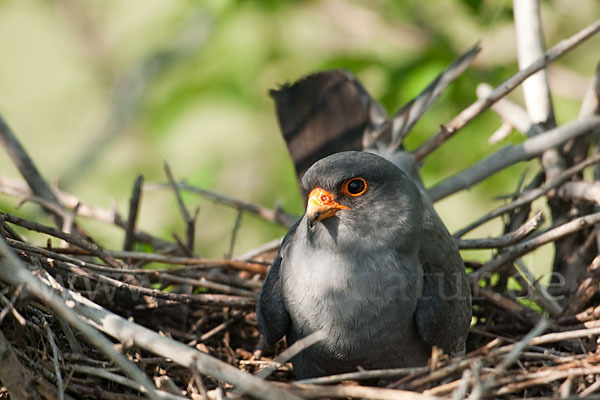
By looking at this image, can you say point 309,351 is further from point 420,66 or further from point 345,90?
point 420,66

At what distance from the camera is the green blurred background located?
5.72 m

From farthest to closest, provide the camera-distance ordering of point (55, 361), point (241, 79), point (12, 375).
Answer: point (241, 79), point (55, 361), point (12, 375)

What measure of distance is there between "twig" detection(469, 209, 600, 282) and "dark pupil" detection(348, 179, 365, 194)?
1018mm

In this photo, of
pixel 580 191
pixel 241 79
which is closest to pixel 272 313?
pixel 580 191

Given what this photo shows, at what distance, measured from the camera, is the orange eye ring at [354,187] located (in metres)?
3.92

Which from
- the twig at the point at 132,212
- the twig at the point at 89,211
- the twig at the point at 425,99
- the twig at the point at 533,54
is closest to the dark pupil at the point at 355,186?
the twig at the point at 425,99

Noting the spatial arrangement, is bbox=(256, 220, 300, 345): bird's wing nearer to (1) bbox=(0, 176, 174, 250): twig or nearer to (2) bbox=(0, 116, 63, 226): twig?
(1) bbox=(0, 176, 174, 250): twig

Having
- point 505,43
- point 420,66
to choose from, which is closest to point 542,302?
point 420,66

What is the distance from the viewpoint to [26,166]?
4598mm

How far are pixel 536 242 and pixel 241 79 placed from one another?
9.91 ft

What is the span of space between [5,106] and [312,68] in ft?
10.1

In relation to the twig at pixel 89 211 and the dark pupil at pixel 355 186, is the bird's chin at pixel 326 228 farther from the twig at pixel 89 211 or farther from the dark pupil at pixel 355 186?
the twig at pixel 89 211

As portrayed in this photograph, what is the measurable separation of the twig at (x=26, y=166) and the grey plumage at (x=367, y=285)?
1.59 metres

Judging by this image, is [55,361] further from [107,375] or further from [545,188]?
[545,188]
